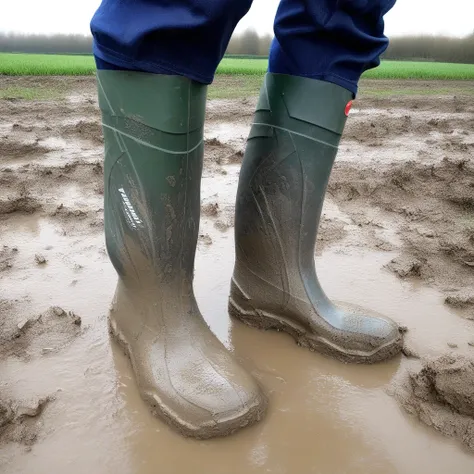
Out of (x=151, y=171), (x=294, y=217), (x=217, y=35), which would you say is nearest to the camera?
(x=217, y=35)

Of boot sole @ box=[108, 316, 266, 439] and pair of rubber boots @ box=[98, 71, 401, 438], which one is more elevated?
pair of rubber boots @ box=[98, 71, 401, 438]

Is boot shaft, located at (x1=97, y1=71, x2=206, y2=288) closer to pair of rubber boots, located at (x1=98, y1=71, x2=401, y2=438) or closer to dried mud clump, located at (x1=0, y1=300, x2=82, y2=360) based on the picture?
pair of rubber boots, located at (x1=98, y1=71, x2=401, y2=438)

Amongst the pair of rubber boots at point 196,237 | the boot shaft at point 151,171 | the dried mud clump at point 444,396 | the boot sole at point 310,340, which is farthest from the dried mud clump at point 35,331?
the dried mud clump at point 444,396

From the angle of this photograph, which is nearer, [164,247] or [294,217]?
[164,247]

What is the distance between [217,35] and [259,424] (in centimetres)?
70

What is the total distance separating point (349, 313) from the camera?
1215 mm

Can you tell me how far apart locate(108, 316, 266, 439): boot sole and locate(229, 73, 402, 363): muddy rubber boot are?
287 millimetres

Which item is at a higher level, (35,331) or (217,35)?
(217,35)

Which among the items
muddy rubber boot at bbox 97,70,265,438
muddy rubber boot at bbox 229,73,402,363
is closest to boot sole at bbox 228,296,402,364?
muddy rubber boot at bbox 229,73,402,363

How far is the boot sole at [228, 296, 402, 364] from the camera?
1157 millimetres

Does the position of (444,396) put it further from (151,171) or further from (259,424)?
(151,171)

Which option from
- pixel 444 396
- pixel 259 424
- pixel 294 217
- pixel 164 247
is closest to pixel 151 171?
pixel 164 247

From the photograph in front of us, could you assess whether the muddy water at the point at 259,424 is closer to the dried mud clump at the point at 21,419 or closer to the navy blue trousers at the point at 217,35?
the dried mud clump at the point at 21,419

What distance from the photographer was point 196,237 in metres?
1.05
